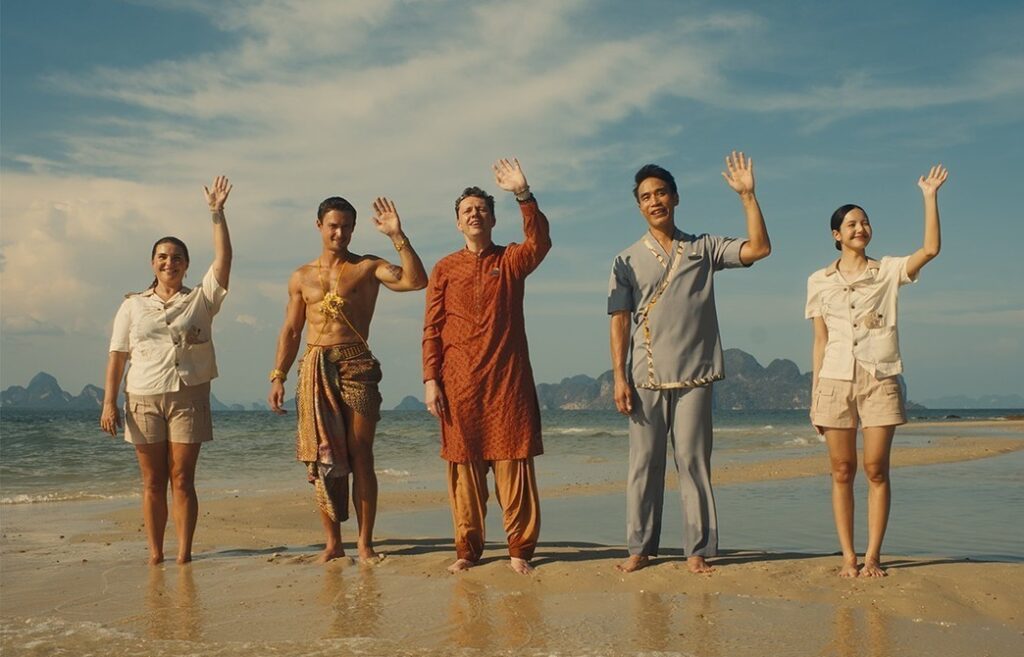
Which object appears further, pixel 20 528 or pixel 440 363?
pixel 20 528

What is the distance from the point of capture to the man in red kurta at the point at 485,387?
5160mm

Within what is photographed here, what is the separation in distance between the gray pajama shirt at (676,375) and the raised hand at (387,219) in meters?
1.35

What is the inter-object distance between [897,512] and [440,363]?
4.48 meters

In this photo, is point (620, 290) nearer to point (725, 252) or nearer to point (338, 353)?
point (725, 252)

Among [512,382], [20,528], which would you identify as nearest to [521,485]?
[512,382]

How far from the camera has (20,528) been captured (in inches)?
315

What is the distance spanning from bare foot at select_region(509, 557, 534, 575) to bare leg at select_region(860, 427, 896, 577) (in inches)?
67.3

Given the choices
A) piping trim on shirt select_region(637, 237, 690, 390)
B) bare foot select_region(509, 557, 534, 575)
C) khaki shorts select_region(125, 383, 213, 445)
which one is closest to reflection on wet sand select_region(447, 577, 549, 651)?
bare foot select_region(509, 557, 534, 575)

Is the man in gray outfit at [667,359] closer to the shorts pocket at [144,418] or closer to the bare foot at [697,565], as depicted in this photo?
the bare foot at [697,565]

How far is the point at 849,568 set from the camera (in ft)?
15.6

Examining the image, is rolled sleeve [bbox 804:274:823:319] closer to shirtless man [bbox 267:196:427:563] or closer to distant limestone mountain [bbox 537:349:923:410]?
shirtless man [bbox 267:196:427:563]

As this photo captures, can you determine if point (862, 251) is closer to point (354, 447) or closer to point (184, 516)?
point (354, 447)

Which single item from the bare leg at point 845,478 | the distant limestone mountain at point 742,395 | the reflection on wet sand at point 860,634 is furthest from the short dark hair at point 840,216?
the distant limestone mountain at point 742,395

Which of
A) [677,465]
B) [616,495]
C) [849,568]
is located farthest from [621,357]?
[616,495]
